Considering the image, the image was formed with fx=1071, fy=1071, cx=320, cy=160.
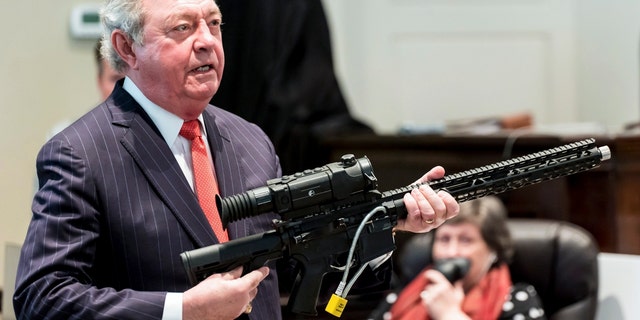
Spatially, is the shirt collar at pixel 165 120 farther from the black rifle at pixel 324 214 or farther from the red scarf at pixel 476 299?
the red scarf at pixel 476 299

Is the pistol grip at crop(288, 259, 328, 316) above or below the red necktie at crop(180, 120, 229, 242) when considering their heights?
below

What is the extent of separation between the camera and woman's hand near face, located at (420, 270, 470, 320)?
3.54 meters

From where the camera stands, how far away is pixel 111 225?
1807 millimetres

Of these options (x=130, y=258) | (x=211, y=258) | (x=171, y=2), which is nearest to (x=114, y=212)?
(x=130, y=258)

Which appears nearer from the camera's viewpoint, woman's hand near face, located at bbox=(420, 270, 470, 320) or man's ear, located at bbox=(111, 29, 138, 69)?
man's ear, located at bbox=(111, 29, 138, 69)

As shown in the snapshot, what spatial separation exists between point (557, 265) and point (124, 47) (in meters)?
2.11

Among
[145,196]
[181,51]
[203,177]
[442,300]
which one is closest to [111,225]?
[145,196]

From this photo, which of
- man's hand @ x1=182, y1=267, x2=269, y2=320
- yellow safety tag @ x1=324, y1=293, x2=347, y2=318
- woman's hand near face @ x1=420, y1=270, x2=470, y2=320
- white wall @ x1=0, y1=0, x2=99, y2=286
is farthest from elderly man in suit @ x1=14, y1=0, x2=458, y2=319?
white wall @ x1=0, y1=0, x2=99, y2=286

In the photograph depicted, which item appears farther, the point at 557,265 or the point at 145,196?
the point at 557,265

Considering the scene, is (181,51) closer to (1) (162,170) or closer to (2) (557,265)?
(1) (162,170)

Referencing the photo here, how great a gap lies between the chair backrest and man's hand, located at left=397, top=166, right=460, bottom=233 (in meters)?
1.81

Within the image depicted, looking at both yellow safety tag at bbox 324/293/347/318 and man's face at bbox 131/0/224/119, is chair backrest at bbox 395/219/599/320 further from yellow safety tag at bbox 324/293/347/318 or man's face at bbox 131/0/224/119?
man's face at bbox 131/0/224/119

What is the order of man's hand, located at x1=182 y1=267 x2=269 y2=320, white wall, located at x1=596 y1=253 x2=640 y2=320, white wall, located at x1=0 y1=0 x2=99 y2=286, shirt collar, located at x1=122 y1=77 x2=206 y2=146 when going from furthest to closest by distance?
white wall, located at x1=0 y1=0 x2=99 y2=286 < white wall, located at x1=596 y1=253 x2=640 y2=320 < shirt collar, located at x1=122 y1=77 x2=206 y2=146 < man's hand, located at x1=182 y1=267 x2=269 y2=320

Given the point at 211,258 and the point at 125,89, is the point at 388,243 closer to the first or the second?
the point at 211,258
